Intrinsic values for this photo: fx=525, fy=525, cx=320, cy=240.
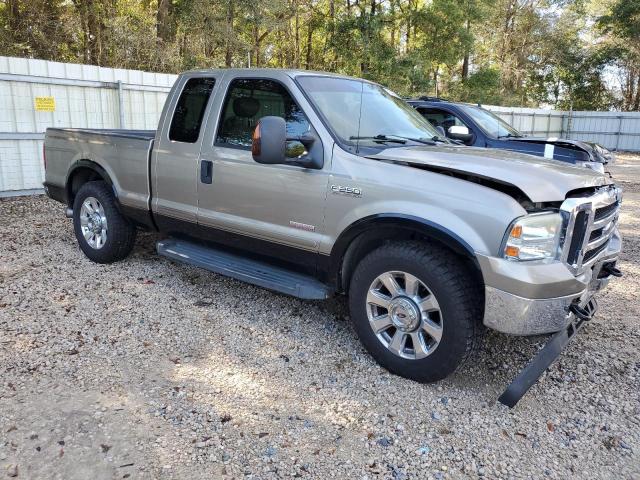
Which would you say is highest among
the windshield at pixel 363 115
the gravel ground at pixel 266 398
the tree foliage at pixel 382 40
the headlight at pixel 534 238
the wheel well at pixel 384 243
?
the tree foliage at pixel 382 40

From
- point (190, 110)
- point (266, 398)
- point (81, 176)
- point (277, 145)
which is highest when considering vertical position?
point (190, 110)

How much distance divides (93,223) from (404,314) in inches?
149

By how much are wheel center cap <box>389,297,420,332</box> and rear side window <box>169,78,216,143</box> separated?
7.61 feet

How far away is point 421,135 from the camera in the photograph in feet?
13.9

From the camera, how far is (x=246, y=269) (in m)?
4.19

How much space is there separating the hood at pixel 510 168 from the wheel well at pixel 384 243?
17.0 inches

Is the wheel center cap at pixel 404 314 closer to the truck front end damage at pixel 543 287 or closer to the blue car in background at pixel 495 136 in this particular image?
the truck front end damage at pixel 543 287

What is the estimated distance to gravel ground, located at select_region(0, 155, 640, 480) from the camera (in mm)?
2666

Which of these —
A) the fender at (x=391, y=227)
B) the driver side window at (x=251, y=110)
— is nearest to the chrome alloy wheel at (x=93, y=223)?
the driver side window at (x=251, y=110)

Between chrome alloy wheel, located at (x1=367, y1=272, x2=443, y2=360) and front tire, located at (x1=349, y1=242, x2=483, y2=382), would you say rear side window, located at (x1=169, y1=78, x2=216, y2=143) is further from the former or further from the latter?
chrome alloy wheel, located at (x1=367, y1=272, x2=443, y2=360)

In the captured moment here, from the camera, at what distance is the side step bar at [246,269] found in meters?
3.78

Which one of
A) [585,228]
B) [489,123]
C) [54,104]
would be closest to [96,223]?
[585,228]

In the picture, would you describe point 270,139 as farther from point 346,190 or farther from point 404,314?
point 404,314

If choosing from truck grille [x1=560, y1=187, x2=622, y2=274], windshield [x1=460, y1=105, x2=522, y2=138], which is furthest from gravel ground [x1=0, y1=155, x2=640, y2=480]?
windshield [x1=460, y1=105, x2=522, y2=138]
